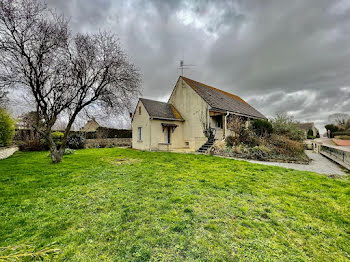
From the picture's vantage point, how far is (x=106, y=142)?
21.4 meters

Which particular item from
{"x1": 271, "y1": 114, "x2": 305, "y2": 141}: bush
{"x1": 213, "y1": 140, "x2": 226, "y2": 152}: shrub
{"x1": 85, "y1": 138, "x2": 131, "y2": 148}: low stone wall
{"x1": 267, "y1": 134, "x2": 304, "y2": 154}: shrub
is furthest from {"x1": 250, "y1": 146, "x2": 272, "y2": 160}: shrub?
{"x1": 85, "y1": 138, "x2": 131, "y2": 148}: low stone wall

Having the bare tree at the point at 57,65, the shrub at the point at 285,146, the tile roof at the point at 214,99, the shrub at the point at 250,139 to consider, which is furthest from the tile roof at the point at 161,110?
the shrub at the point at 285,146

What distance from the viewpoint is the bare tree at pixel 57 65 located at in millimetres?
7539

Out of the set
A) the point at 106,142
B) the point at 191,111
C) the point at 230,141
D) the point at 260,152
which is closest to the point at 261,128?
the point at 230,141

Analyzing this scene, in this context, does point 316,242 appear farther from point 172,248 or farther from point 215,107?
point 215,107

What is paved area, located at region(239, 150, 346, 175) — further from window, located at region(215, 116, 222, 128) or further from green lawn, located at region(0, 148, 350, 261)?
window, located at region(215, 116, 222, 128)

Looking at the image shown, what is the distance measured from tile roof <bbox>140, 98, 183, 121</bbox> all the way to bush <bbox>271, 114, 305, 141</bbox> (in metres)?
10.3

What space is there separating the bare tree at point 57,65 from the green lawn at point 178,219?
547 cm

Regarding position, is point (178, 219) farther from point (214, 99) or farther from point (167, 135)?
point (214, 99)

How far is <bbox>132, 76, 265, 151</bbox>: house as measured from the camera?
14570 mm

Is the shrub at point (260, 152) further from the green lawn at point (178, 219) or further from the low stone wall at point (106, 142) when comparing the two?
the low stone wall at point (106, 142)

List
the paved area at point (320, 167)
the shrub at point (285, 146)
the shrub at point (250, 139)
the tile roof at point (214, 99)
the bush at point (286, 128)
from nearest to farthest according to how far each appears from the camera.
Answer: the paved area at point (320, 167) < the shrub at point (285, 146) < the shrub at point (250, 139) < the bush at point (286, 128) < the tile roof at point (214, 99)

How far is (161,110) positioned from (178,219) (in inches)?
549

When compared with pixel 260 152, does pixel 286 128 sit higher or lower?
higher
